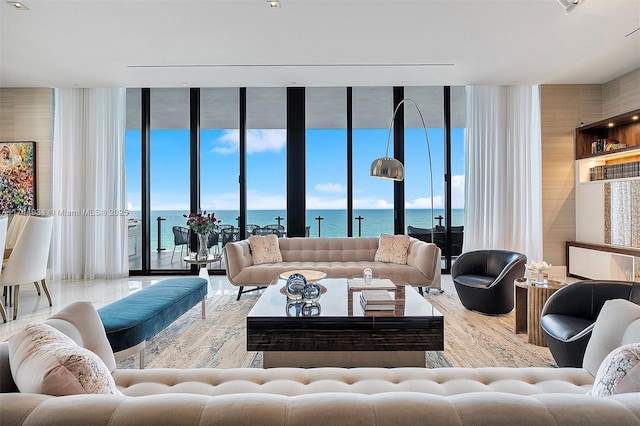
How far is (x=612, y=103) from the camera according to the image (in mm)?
5410

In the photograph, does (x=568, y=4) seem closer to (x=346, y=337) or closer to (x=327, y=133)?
(x=346, y=337)

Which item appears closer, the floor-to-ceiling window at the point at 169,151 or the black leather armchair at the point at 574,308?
the black leather armchair at the point at 574,308

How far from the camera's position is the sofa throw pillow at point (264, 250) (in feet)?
14.9

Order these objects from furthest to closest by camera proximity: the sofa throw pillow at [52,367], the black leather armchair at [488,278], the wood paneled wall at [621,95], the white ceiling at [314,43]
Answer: the wood paneled wall at [621,95] < the black leather armchair at [488,278] < the white ceiling at [314,43] < the sofa throw pillow at [52,367]

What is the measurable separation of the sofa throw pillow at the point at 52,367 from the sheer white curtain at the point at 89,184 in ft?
16.6

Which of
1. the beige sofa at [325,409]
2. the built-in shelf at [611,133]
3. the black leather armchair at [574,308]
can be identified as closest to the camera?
the beige sofa at [325,409]

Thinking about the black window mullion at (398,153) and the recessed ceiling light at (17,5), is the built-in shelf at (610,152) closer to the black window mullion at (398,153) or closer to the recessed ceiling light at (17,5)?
the black window mullion at (398,153)

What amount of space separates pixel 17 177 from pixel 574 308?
727 centimetres

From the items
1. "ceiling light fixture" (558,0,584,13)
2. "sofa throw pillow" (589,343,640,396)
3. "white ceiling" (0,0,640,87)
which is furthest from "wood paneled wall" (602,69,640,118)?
"sofa throw pillow" (589,343,640,396)

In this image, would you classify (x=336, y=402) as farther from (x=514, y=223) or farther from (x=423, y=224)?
(x=423, y=224)

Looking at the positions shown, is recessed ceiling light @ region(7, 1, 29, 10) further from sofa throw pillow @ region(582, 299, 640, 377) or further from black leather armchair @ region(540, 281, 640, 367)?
black leather armchair @ region(540, 281, 640, 367)

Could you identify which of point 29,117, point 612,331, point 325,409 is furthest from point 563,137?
point 29,117

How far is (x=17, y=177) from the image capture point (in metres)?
5.66

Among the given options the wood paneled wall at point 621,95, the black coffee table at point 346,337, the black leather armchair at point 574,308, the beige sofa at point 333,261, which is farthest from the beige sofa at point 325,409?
the wood paneled wall at point 621,95
